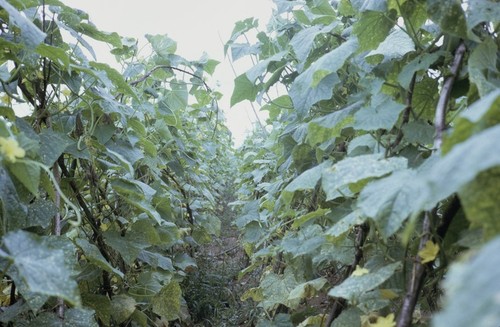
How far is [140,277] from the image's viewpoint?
175 centimetres

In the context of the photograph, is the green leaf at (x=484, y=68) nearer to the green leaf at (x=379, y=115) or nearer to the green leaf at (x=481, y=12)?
the green leaf at (x=481, y=12)

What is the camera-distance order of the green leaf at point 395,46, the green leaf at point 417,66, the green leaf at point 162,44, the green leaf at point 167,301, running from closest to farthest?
the green leaf at point 417,66
the green leaf at point 395,46
the green leaf at point 167,301
the green leaf at point 162,44

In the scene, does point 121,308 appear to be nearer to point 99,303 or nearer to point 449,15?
point 99,303

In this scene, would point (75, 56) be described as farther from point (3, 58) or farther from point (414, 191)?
point (414, 191)

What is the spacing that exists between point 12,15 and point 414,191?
69cm

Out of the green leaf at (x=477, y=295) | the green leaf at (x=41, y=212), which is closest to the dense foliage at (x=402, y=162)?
the green leaf at (x=477, y=295)

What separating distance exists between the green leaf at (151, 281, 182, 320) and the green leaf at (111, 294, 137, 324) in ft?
0.80

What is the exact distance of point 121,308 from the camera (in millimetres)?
1458

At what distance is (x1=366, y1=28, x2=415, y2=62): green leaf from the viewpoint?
97 cm

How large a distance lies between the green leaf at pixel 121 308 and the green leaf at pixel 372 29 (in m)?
1.08

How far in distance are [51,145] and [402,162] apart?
823mm

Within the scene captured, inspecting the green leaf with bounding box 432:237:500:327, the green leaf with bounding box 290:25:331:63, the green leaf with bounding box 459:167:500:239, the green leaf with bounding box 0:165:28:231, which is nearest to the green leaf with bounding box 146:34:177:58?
the green leaf with bounding box 290:25:331:63

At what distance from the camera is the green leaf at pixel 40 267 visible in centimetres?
56

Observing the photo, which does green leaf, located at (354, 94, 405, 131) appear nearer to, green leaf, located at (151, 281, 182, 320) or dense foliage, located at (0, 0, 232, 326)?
dense foliage, located at (0, 0, 232, 326)
